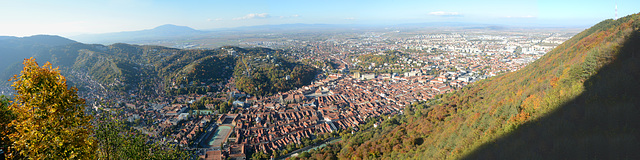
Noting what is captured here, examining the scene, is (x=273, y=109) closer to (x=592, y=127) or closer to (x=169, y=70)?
(x=592, y=127)

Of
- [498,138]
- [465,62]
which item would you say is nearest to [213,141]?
[498,138]

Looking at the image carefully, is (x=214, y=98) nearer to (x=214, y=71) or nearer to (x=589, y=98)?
(x=214, y=71)

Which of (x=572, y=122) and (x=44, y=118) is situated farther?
(x=572, y=122)

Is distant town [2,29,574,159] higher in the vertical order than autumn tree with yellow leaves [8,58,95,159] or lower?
lower

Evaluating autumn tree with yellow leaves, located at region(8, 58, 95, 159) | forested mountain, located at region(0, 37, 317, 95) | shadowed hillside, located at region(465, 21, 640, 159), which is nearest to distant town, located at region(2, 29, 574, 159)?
forested mountain, located at region(0, 37, 317, 95)

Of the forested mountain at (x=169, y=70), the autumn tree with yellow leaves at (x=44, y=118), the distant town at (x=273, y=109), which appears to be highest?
the autumn tree with yellow leaves at (x=44, y=118)

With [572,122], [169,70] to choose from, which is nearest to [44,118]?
[572,122]

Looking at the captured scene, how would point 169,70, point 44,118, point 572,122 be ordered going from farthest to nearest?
point 169,70, point 572,122, point 44,118

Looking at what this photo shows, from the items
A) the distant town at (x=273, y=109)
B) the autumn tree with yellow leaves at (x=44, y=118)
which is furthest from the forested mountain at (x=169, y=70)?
the autumn tree with yellow leaves at (x=44, y=118)

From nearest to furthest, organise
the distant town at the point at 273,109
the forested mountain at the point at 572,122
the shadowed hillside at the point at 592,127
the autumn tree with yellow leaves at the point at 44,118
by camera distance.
Result: the autumn tree with yellow leaves at the point at 44,118 → the shadowed hillside at the point at 592,127 → the forested mountain at the point at 572,122 → the distant town at the point at 273,109

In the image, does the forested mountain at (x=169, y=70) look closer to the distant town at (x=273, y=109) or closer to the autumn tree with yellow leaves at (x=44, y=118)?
the distant town at (x=273, y=109)

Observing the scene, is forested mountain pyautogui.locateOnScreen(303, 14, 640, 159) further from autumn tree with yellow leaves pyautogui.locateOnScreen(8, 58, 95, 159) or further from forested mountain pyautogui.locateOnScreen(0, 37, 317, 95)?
forested mountain pyautogui.locateOnScreen(0, 37, 317, 95)
